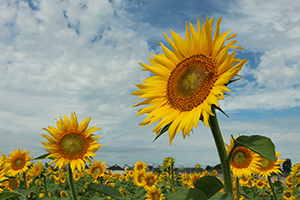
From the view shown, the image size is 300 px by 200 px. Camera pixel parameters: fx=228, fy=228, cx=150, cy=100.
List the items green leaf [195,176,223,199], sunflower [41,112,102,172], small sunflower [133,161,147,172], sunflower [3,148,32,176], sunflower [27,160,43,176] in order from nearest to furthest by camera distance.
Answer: green leaf [195,176,223,199]
sunflower [41,112,102,172]
sunflower [3,148,32,176]
sunflower [27,160,43,176]
small sunflower [133,161,147,172]

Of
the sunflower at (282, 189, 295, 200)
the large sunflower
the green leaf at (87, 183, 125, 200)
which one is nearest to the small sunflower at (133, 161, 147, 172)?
the sunflower at (282, 189, 295, 200)

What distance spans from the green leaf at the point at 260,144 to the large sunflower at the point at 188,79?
0.35m

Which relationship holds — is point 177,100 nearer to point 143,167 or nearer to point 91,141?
point 91,141

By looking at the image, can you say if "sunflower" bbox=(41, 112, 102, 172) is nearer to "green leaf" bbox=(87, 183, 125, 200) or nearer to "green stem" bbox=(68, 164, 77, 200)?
"green stem" bbox=(68, 164, 77, 200)

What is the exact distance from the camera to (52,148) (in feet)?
13.2

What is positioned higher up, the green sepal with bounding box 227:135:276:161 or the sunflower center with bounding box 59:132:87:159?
the sunflower center with bounding box 59:132:87:159

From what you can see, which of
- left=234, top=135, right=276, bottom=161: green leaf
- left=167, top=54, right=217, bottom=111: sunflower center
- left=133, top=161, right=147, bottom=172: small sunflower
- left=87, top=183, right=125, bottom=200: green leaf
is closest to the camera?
left=234, top=135, right=276, bottom=161: green leaf

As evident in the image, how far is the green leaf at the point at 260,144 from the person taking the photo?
155cm

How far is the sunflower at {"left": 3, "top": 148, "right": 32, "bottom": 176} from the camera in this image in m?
7.31

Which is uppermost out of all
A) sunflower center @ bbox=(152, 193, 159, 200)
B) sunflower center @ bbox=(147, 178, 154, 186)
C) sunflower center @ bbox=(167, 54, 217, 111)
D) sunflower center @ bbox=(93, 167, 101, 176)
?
sunflower center @ bbox=(167, 54, 217, 111)

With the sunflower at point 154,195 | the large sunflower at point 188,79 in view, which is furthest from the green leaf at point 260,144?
the sunflower at point 154,195

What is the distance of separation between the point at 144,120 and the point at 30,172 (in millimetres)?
8854

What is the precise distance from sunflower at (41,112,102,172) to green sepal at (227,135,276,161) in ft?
9.42

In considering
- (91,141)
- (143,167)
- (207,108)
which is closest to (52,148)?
(91,141)
